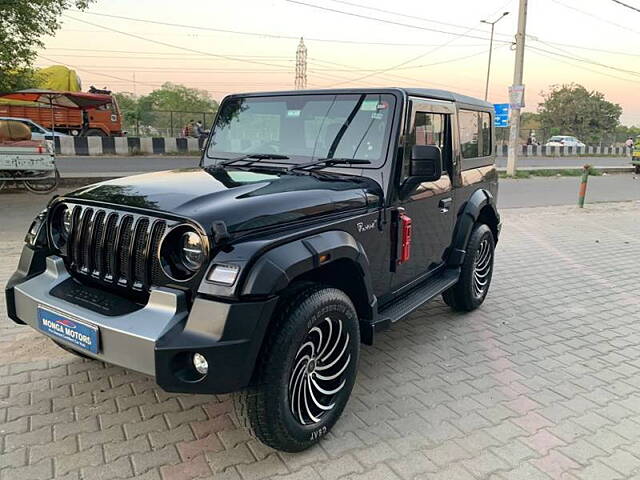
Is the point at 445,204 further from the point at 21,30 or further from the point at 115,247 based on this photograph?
the point at 21,30

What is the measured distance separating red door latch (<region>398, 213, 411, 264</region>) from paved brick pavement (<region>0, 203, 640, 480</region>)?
2.87 ft

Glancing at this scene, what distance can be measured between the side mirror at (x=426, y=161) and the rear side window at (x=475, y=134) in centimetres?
131

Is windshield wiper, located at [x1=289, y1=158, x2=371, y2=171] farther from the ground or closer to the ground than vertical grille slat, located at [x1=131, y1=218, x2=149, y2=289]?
farther from the ground

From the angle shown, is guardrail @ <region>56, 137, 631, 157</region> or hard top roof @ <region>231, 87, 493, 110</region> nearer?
hard top roof @ <region>231, 87, 493, 110</region>

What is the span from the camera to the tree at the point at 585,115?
64.5 m

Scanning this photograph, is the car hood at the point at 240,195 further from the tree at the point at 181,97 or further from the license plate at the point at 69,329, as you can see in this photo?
the tree at the point at 181,97

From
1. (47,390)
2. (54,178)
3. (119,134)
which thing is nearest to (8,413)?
(47,390)

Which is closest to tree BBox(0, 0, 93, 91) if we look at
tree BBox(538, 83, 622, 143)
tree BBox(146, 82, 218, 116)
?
tree BBox(146, 82, 218, 116)

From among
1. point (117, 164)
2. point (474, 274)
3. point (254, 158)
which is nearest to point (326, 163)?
point (254, 158)

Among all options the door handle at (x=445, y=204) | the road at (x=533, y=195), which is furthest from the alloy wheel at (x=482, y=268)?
the road at (x=533, y=195)

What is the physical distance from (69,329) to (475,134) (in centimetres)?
385

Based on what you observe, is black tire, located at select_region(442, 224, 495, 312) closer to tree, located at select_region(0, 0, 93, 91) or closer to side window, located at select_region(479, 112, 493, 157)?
side window, located at select_region(479, 112, 493, 157)

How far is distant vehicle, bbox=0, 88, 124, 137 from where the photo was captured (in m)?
23.6

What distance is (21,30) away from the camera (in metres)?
10.7
